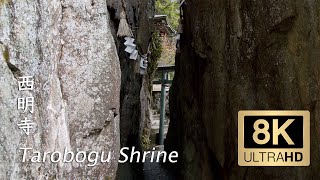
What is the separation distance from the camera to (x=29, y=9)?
14.2 ft

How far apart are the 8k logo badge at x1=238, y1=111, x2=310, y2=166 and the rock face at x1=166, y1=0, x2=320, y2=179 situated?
7.5 inches

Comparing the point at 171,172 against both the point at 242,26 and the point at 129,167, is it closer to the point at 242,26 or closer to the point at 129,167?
the point at 129,167

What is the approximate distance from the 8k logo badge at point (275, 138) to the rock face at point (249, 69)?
191 mm

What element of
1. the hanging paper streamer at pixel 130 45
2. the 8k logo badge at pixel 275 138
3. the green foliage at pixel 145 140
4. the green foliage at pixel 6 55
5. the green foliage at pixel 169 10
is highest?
the green foliage at pixel 169 10

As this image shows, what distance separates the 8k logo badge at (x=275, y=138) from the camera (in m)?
5.56

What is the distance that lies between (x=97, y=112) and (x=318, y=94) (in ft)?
10.4

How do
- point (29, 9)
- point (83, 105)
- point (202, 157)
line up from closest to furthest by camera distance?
point (29, 9)
point (83, 105)
point (202, 157)

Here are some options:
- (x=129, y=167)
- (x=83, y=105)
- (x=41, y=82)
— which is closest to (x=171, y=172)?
(x=129, y=167)

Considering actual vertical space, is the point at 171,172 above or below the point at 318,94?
below

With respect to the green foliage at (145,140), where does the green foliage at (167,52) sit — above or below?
above

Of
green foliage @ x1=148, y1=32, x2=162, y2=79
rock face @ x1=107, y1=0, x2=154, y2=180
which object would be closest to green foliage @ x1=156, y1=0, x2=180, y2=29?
green foliage @ x1=148, y1=32, x2=162, y2=79

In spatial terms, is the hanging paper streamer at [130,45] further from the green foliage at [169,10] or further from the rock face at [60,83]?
the green foliage at [169,10]

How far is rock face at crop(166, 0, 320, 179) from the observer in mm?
6293

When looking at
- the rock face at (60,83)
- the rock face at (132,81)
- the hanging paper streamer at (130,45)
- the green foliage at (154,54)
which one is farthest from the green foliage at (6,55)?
the green foliage at (154,54)
